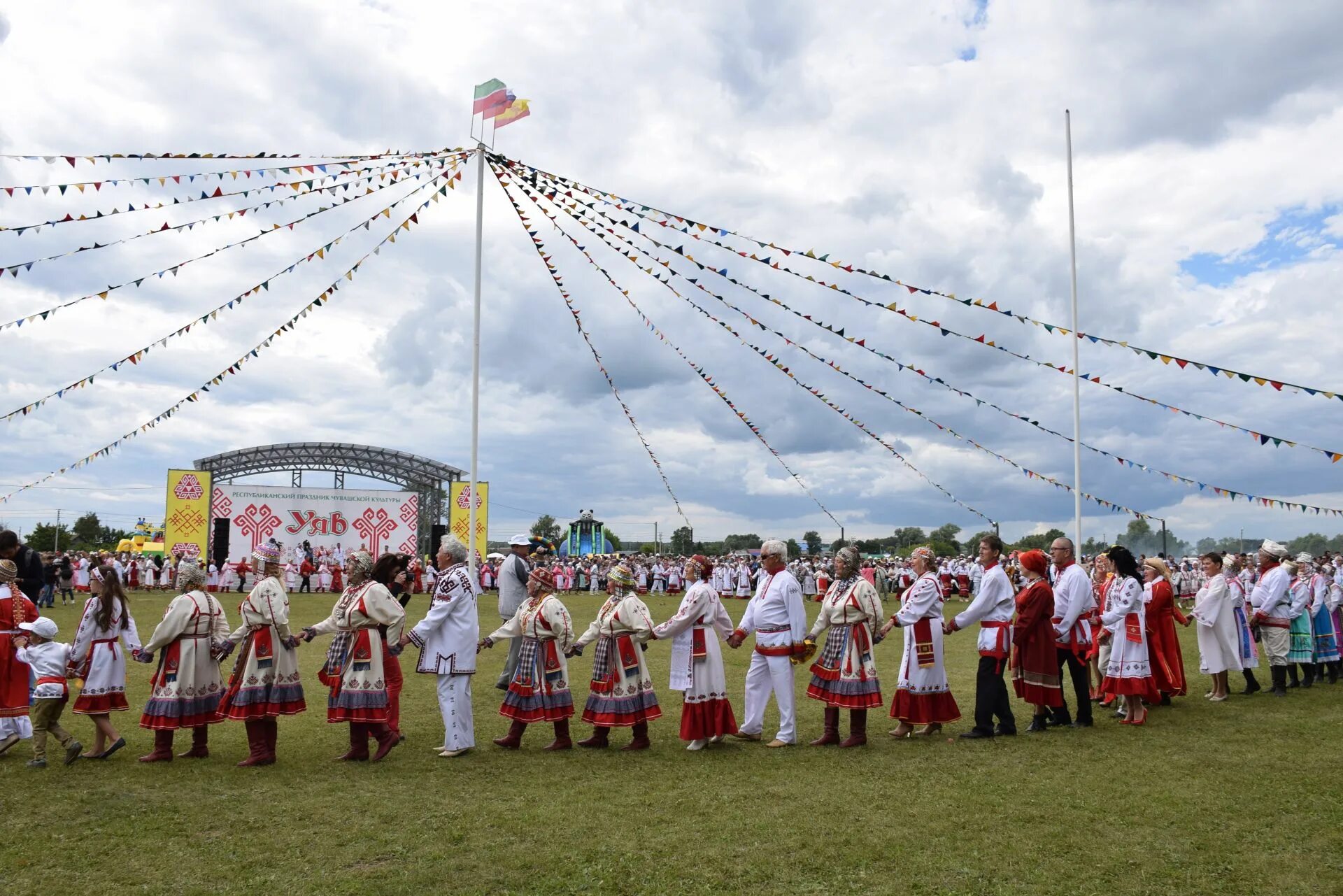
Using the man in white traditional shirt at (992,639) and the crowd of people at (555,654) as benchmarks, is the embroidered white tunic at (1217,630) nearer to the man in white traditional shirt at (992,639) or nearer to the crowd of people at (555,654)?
the crowd of people at (555,654)

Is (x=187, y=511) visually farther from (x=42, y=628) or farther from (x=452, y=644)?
(x=452, y=644)

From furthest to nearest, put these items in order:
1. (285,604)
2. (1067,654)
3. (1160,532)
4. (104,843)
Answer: (1160,532) < (1067,654) < (285,604) < (104,843)

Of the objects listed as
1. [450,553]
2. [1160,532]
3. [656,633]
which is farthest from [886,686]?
[1160,532]

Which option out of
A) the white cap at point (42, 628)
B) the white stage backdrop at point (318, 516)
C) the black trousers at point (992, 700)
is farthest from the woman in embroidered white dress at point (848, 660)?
the white stage backdrop at point (318, 516)

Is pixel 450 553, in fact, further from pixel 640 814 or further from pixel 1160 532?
pixel 1160 532

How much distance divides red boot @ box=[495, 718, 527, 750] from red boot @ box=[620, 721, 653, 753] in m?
0.93

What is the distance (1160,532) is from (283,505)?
4015cm

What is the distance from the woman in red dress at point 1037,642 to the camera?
9047 millimetres

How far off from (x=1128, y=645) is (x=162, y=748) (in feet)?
30.6

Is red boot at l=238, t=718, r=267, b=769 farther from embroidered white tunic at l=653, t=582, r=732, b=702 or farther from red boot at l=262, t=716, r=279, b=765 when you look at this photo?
embroidered white tunic at l=653, t=582, r=732, b=702

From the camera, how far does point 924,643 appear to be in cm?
878

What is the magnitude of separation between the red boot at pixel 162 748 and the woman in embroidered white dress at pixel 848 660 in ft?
18.3

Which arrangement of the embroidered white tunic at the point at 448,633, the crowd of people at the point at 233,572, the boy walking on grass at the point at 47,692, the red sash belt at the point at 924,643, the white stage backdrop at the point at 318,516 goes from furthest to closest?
the white stage backdrop at the point at 318,516 → the crowd of people at the point at 233,572 → the red sash belt at the point at 924,643 → the embroidered white tunic at the point at 448,633 → the boy walking on grass at the point at 47,692

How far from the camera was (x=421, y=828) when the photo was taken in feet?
19.5
